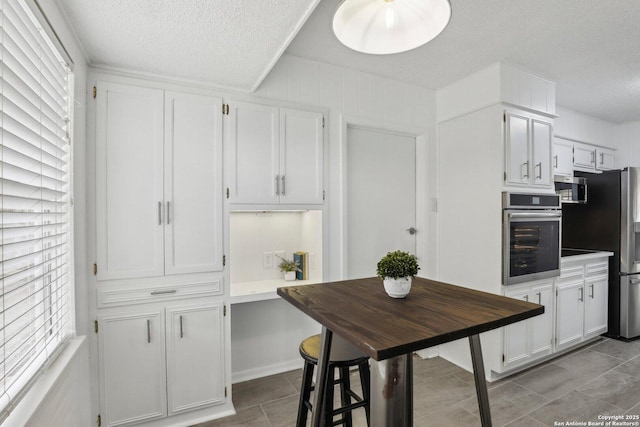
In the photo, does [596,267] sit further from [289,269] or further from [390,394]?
[390,394]

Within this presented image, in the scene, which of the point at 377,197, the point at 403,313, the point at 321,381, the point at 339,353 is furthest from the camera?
the point at 377,197

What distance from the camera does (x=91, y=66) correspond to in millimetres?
1950

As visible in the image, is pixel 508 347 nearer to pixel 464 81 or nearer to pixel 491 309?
pixel 491 309

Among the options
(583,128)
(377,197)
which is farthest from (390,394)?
(583,128)

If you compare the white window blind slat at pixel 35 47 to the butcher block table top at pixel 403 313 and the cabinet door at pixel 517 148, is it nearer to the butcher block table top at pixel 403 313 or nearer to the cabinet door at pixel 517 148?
the butcher block table top at pixel 403 313

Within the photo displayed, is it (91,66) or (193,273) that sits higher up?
(91,66)

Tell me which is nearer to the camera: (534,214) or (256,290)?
(256,290)

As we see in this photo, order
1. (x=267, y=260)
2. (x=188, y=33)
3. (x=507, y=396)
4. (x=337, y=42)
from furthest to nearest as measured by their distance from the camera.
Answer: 1. (x=267, y=260)
2. (x=507, y=396)
3. (x=337, y=42)
4. (x=188, y=33)

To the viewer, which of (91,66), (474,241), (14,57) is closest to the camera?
(14,57)

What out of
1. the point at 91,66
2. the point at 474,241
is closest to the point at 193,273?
the point at 91,66

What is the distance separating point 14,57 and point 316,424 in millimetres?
1692

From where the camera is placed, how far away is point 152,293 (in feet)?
6.83

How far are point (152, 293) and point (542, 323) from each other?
322 centimetres

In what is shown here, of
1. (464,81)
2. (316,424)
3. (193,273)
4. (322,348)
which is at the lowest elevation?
(316,424)
